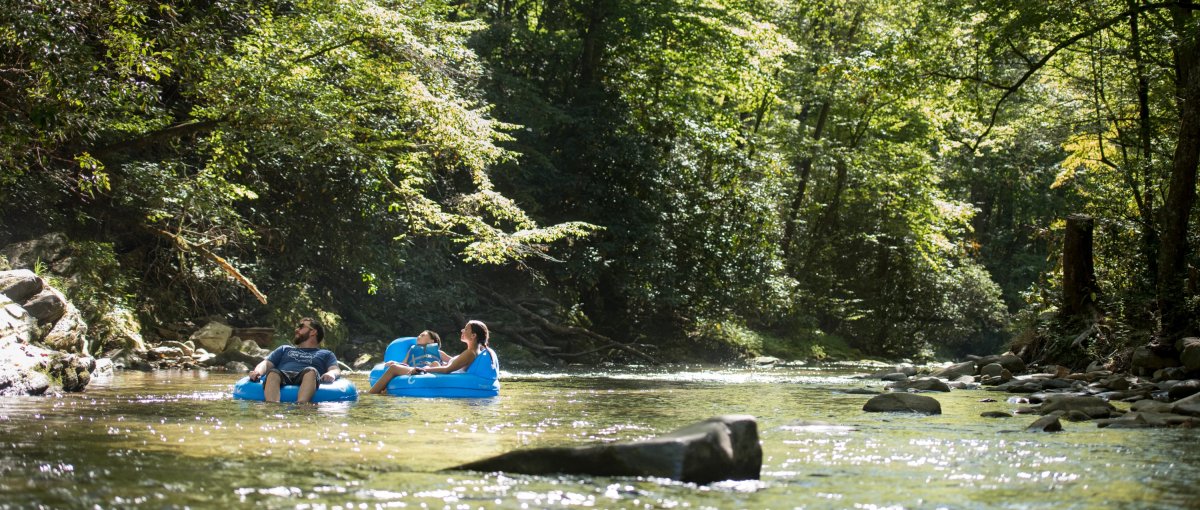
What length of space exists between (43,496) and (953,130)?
3486cm

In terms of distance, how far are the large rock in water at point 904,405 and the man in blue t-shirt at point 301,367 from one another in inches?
225

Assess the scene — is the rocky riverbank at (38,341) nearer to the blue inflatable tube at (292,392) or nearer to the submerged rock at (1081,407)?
the blue inflatable tube at (292,392)

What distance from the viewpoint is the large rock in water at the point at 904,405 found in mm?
→ 10742

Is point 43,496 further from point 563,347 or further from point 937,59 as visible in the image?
point 563,347

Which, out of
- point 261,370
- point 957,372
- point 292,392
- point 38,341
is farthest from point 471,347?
point 957,372

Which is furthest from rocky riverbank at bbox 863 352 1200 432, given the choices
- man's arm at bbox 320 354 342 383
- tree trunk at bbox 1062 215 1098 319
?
man's arm at bbox 320 354 342 383

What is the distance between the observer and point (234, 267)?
18953mm

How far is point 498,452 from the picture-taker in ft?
23.4

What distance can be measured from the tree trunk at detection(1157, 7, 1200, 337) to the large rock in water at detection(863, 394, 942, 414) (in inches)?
209

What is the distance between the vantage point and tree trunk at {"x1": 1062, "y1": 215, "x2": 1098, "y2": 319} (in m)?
16.5

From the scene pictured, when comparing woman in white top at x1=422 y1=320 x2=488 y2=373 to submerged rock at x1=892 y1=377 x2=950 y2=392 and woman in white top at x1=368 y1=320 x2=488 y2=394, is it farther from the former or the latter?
submerged rock at x1=892 y1=377 x2=950 y2=392

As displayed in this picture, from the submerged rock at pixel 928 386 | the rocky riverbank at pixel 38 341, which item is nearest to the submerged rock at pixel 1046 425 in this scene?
the submerged rock at pixel 928 386

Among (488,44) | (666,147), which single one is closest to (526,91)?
(488,44)

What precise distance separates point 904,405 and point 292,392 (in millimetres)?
6391
